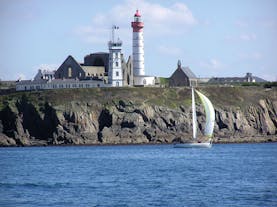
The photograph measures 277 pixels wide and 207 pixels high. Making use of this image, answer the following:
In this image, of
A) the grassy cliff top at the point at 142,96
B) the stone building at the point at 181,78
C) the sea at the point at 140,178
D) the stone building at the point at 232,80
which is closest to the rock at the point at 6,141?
the grassy cliff top at the point at 142,96

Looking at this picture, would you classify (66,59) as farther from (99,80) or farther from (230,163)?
(230,163)

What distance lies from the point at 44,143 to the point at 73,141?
477 cm

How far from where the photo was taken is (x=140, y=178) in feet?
220

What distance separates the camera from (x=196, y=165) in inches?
3167

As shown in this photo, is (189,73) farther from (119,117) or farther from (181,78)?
(119,117)

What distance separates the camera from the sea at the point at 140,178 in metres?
53.2

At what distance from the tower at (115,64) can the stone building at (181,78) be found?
17.1m

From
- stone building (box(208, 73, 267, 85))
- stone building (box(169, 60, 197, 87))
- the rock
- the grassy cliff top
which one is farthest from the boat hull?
stone building (box(208, 73, 267, 85))

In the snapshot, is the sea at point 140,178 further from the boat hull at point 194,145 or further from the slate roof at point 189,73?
the slate roof at point 189,73

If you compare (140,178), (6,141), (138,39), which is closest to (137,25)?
(138,39)

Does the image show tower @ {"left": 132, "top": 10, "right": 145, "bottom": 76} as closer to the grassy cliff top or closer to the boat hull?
the grassy cliff top

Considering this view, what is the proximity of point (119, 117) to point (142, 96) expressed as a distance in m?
9.53

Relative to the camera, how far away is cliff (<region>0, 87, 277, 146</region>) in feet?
407

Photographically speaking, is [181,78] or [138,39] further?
[181,78]
